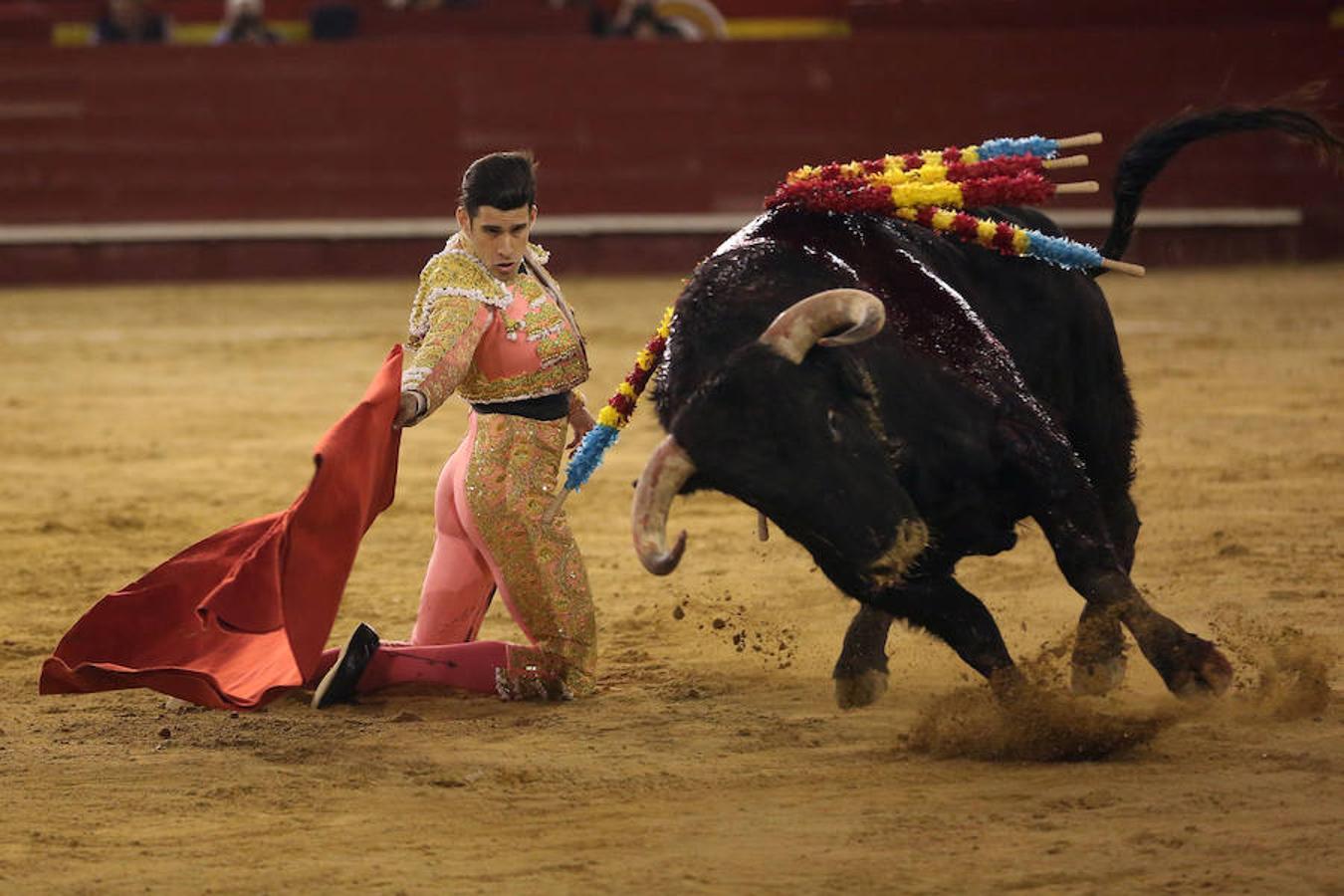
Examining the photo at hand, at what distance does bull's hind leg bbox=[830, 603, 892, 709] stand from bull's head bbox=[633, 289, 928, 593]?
0.56 m

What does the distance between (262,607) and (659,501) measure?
0.76 metres

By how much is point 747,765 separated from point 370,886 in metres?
0.73

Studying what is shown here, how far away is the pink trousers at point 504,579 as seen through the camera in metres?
3.34

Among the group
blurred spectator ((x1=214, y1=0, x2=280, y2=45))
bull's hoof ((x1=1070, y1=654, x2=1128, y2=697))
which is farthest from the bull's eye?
blurred spectator ((x1=214, y1=0, x2=280, y2=45))

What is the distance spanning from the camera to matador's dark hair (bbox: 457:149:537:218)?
10.4 ft

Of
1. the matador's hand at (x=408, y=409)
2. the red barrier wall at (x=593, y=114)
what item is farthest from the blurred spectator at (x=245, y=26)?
the matador's hand at (x=408, y=409)

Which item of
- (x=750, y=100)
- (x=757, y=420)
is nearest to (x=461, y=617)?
(x=757, y=420)

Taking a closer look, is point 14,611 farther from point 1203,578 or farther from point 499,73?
point 499,73

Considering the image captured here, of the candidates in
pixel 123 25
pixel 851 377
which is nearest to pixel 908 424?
pixel 851 377

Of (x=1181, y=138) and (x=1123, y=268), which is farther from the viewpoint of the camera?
(x=1181, y=138)

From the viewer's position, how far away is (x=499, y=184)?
3178 mm

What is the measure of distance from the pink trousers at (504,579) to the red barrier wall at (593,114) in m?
Answer: 7.64

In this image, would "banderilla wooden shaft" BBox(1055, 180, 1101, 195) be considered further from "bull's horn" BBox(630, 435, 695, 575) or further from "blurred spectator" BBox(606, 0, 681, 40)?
"blurred spectator" BBox(606, 0, 681, 40)

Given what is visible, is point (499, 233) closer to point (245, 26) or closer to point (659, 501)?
point (659, 501)
